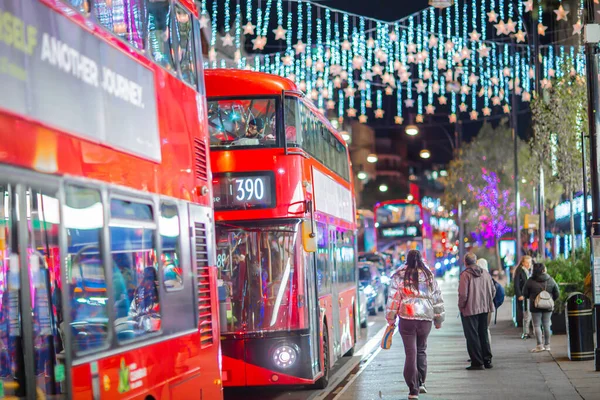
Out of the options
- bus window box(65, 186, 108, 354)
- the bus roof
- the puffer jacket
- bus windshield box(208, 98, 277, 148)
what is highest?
the bus roof

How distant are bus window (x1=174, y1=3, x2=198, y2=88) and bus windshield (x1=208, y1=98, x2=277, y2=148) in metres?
3.85

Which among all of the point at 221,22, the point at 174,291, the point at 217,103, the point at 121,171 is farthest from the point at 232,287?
the point at 221,22

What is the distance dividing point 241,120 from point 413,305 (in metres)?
3.21

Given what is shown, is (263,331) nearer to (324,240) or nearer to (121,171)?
(324,240)

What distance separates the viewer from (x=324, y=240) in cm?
→ 1553

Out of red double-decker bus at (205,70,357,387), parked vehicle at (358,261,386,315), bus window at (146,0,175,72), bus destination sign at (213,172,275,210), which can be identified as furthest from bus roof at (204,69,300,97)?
parked vehicle at (358,261,386,315)

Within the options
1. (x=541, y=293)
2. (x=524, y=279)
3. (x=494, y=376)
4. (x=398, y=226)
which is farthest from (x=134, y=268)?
(x=398, y=226)

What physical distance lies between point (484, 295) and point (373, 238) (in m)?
36.2

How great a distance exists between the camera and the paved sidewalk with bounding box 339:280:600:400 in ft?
45.3

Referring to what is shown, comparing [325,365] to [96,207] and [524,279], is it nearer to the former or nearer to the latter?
[524,279]

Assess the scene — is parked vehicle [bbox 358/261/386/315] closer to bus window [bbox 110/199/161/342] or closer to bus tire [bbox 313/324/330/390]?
bus tire [bbox 313/324/330/390]

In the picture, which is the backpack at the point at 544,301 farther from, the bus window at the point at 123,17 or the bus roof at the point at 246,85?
the bus window at the point at 123,17

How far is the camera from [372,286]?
34.4 m

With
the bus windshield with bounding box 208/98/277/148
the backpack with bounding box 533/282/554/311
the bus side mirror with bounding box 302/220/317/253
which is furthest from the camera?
the backpack with bounding box 533/282/554/311
